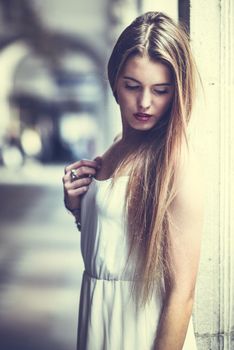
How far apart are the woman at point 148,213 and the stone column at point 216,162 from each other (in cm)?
51

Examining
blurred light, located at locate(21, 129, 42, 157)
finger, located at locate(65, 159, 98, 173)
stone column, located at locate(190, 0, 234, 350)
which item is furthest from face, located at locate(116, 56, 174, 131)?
blurred light, located at locate(21, 129, 42, 157)

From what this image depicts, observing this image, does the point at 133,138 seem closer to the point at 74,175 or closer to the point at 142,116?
the point at 142,116

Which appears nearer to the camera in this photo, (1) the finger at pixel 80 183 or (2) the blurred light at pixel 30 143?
(1) the finger at pixel 80 183

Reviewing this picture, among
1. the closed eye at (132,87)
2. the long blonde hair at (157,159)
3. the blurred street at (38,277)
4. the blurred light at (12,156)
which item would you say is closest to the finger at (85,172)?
the long blonde hair at (157,159)

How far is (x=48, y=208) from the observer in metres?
9.30

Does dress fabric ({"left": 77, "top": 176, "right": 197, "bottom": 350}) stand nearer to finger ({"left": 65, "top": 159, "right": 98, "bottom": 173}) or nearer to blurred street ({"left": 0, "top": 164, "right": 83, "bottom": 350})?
finger ({"left": 65, "top": 159, "right": 98, "bottom": 173})

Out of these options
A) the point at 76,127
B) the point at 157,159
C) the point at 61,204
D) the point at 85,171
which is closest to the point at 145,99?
the point at 157,159

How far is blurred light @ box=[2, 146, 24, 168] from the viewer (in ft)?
63.4

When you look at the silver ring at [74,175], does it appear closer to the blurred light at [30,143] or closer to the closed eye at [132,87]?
the closed eye at [132,87]

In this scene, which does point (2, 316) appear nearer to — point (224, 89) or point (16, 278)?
point (16, 278)

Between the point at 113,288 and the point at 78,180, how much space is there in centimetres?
45

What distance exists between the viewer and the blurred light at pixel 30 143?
25.0 m

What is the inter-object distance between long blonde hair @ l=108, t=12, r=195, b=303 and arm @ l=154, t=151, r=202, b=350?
3 centimetres

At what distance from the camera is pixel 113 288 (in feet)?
4.70
